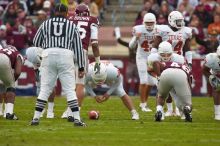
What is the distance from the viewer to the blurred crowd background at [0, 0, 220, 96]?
22172 millimetres

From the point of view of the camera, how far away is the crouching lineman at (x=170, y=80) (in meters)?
13.4

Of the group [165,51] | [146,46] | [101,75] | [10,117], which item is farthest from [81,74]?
[146,46]

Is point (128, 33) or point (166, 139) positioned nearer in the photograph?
point (166, 139)

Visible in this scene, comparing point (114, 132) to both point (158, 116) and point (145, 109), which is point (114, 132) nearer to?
point (158, 116)

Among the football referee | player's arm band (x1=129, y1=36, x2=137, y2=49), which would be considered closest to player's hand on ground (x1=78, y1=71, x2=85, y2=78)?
the football referee

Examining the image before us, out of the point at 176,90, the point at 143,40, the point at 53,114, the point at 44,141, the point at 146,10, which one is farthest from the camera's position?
the point at 146,10

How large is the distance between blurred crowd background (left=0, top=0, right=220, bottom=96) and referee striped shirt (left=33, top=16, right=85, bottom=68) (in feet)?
28.6

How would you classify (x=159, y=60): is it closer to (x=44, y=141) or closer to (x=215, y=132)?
(x=215, y=132)

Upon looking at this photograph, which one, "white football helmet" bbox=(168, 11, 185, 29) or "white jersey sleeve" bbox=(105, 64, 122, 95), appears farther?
"white football helmet" bbox=(168, 11, 185, 29)

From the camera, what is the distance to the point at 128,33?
77.1 feet

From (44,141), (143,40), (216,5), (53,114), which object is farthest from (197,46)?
(44,141)

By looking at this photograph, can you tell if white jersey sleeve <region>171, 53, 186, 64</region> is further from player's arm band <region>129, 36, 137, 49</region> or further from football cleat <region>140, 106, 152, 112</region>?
player's arm band <region>129, 36, 137, 49</region>

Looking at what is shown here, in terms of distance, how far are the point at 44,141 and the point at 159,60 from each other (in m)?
3.47

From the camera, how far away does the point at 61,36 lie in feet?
41.5
